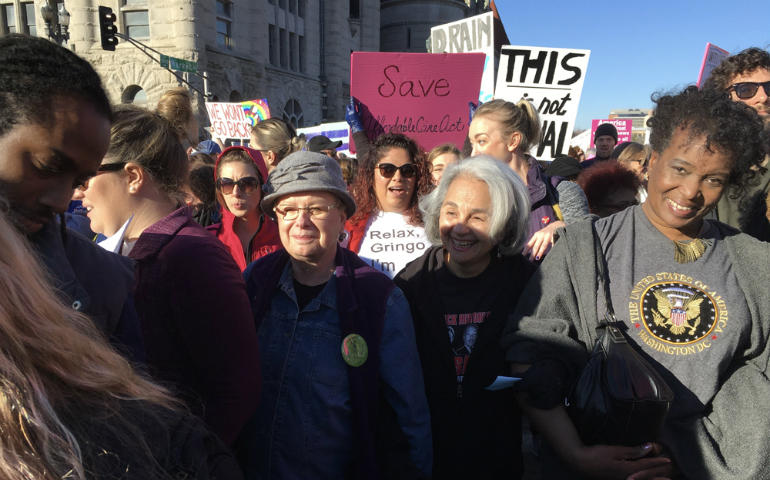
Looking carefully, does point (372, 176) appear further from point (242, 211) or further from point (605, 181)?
point (605, 181)

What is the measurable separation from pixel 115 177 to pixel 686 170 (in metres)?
2.18

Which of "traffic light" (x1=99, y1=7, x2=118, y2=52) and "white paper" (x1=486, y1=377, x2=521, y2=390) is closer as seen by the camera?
"white paper" (x1=486, y1=377, x2=521, y2=390)

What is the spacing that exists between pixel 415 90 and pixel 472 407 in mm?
3103

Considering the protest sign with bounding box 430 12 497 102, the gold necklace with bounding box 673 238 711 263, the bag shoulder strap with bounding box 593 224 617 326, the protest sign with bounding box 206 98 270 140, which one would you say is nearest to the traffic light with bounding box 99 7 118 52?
the protest sign with bounding box 206 98 270 140

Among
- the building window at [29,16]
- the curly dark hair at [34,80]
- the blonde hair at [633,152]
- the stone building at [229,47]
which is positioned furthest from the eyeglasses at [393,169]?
the building window at [29,16]

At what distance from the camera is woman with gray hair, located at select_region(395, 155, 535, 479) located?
2053mm

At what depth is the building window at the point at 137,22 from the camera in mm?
21172

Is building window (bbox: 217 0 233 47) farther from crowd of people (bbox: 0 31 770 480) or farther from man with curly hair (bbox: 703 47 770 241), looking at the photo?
crowd of people (bbox: 0 31 770 480)

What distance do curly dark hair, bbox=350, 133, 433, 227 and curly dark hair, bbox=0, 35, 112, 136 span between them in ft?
6.89

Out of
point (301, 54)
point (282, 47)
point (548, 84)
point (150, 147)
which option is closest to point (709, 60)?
point (548, 84)

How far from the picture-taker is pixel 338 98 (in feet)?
107

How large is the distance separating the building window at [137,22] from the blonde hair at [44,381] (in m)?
24.6

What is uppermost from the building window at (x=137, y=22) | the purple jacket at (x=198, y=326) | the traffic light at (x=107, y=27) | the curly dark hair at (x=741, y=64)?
the building window at (x=137, y=22)

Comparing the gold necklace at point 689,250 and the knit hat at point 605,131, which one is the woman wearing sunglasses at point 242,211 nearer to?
the gold necklace at point 689,250
